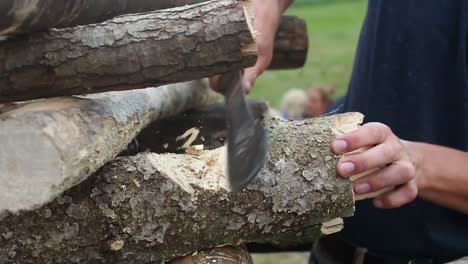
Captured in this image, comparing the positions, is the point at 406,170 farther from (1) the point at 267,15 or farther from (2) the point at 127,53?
(1) the point at 267,15

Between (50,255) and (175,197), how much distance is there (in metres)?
0.27

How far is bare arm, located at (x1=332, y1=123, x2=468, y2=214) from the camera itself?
1.64m

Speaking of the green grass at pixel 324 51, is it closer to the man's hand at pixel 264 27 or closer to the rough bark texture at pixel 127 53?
the man's hand at pixel 264 27

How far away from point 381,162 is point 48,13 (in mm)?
756

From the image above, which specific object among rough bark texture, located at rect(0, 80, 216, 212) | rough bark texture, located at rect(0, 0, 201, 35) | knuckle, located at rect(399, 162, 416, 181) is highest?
rough bark texture, located at rect(0, 0, 201, 35)

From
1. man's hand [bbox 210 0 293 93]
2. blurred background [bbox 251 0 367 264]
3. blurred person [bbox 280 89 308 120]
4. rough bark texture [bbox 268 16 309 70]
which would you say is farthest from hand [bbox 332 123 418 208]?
blurred background [bbox 251 0 367 264]

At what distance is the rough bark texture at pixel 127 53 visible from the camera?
55.4 inches

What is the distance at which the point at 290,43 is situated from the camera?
9.47ft

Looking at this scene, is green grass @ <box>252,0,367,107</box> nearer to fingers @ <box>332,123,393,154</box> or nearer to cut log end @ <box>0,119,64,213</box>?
fingers @ <box>332,123,393,154</box>

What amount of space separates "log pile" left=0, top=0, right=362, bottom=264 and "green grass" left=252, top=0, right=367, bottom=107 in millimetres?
5229

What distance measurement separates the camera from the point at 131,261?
1571 mm

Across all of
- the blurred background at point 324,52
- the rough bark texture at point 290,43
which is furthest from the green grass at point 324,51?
the rough bark texture at point 290,43

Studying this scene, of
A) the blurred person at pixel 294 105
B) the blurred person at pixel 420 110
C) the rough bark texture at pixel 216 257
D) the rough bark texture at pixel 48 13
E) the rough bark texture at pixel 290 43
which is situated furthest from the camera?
the blurred person at pixel 294 105

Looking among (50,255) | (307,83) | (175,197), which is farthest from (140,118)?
(307,83)
